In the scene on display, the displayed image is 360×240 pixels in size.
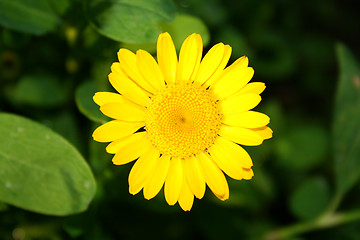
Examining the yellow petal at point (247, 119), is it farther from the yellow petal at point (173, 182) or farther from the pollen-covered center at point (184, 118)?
the yellow petal at point (173, 182)

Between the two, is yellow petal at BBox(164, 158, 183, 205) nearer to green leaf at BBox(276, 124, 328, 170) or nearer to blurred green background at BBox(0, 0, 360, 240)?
blurred green background at BBox(0, 0, 360, 240)

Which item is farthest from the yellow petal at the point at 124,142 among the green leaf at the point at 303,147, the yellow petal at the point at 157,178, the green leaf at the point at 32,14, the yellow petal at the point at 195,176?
the green leaf at the point at 303,147

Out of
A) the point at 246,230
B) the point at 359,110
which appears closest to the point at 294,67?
the point at 359,110

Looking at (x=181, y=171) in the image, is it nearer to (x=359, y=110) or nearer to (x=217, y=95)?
(x=217, y=95)

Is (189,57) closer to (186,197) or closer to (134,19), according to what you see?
(134,19)

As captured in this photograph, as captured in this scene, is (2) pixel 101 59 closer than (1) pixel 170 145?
No

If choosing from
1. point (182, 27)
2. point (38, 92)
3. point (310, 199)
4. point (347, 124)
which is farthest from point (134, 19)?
point (310, 199)
